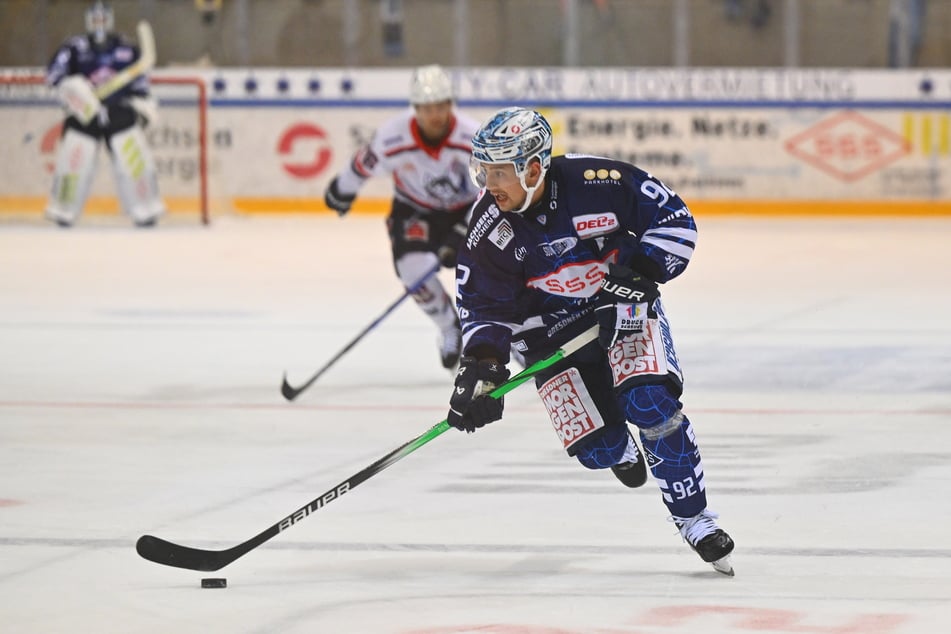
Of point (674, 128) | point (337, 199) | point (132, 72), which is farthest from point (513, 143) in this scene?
point (674, 128)

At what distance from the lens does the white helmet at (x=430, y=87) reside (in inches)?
255

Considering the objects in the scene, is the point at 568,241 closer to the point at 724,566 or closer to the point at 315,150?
the point at 724,566

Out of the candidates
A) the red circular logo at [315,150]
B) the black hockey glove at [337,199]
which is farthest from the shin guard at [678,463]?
the red circular logo at [315,150]

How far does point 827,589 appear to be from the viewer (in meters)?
3.45

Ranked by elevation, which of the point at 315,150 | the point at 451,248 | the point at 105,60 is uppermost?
the point at 451,248

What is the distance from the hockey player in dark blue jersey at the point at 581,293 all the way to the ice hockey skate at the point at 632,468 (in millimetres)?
182

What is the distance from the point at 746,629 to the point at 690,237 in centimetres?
95

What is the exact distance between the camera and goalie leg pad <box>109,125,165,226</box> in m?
13.4

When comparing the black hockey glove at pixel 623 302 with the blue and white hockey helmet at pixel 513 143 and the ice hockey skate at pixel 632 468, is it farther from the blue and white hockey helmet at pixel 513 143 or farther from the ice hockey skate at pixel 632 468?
the ice hockey skate at pixel 632 468

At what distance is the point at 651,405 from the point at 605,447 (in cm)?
42

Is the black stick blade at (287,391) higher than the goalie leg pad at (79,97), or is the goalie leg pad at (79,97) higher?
the black stick blade at (287,391)

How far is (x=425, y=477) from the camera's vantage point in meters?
4.72

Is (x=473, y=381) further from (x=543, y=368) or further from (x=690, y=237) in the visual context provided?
(x=690, y=237)

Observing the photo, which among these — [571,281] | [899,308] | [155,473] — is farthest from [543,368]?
[899,308]
